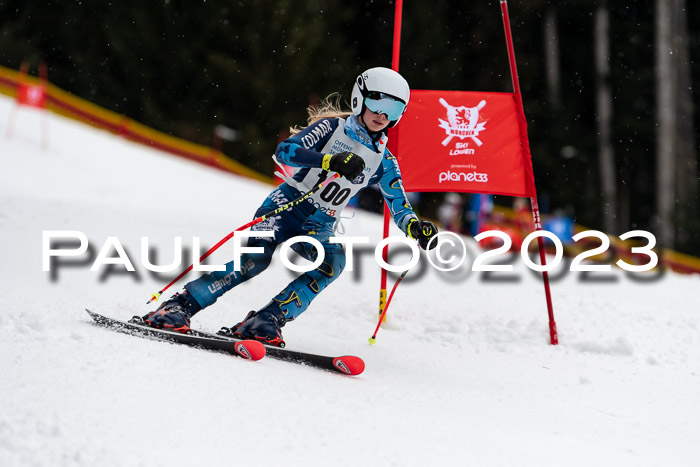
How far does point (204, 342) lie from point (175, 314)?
32cm

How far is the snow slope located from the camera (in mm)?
2902

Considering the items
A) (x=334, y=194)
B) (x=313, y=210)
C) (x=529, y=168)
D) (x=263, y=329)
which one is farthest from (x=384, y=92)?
(x=529, y=168)

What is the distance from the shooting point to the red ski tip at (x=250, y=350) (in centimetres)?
405

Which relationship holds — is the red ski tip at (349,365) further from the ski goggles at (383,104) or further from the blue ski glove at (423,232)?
the ski goggles at (383,104)

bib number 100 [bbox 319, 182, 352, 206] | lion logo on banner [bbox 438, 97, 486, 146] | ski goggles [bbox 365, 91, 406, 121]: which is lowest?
bib number 100 [bbox 319, 182, 352, 206]

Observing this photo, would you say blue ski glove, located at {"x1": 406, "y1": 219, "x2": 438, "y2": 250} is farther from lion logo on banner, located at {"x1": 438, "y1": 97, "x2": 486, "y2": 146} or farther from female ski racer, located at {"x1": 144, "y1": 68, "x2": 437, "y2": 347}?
lion logo on banner, located at {"x1": 438, "y1": 97, "x2": 486, "y2": 146}

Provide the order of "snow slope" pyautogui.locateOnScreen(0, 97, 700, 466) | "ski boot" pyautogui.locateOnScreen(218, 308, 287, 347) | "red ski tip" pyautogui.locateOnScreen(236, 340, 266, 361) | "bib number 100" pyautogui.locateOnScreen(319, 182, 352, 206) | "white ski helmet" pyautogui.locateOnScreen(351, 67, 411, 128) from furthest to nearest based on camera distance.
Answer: "bib number 100" pyautogui.locateOnScreen(319, 182, 352, 206), "white ski helmet" pyautogui.locateOnScreen(351, 67, 411, 128), "ski boot" pyautogui.locateOnScreen(218, 308, 287, 347), "red ski tip" pyautogui.locateOnScreen(236, 340, 266, 361), "snow slope" pyautogui.locateOnScreen(0, 97, 700, 466)

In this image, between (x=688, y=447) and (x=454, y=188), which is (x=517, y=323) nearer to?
(x=454, y=188)

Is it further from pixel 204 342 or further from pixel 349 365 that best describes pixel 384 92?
pixel 204 342

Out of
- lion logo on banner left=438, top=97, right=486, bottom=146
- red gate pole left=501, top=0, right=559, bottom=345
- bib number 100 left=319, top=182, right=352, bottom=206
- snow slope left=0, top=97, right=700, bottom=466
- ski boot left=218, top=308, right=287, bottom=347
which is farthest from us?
lion logo on banner left=438, top=97, right=486, bottom=146

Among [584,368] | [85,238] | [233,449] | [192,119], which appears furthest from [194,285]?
[192,119]

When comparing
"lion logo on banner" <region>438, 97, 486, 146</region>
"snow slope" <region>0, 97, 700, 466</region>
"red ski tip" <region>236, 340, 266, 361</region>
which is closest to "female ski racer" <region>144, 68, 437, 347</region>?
"red ski tip" <region>236, 340, 266, 361</region>

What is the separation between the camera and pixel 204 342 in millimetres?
4121

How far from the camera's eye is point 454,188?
5969 millimetres
